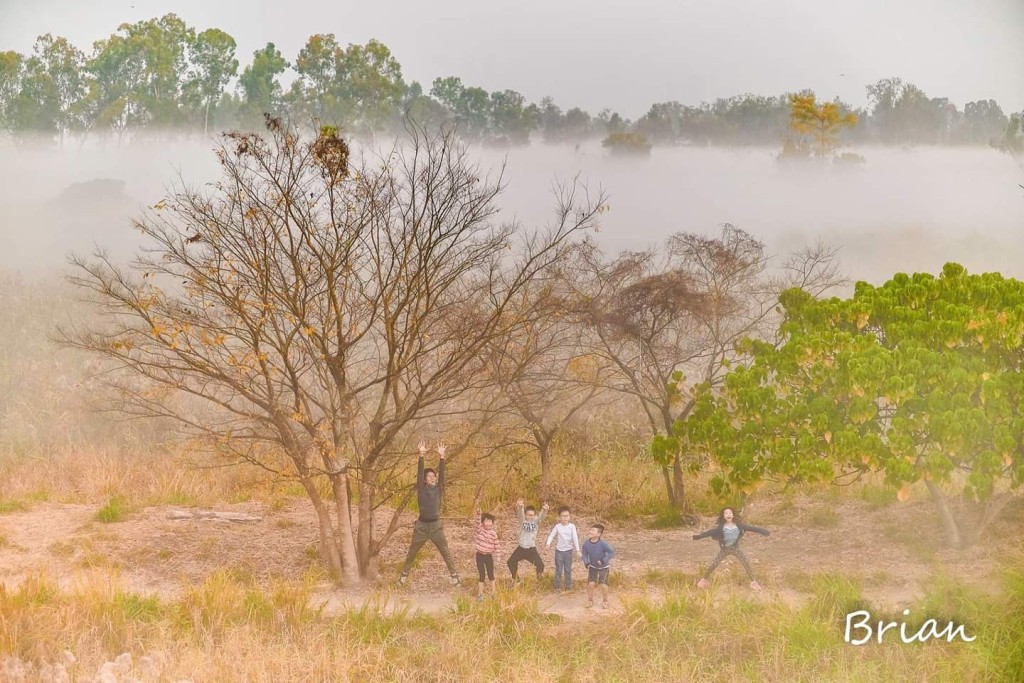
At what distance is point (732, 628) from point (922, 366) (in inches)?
132

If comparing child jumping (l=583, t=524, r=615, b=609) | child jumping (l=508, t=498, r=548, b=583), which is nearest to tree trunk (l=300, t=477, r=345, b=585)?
child jumping (l=508, t=498, r=548, b=583)

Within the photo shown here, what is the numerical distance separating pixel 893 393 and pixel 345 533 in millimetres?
6042

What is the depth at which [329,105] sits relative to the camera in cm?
1858

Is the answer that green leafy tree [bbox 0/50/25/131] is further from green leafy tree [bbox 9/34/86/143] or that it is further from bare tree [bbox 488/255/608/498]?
bare tree [bbox 488/255/608/498]

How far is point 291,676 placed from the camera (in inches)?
352

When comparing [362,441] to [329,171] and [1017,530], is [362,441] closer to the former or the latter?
[329,171]

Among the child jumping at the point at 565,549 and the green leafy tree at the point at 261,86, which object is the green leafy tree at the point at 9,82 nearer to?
the green leafy tree at the point at 261,86

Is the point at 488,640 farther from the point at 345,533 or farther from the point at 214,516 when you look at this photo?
the point at 214,516

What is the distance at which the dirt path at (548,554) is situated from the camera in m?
11.0

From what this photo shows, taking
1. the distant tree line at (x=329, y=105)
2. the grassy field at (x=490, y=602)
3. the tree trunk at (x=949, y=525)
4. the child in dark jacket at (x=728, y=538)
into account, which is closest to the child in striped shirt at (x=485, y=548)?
the grassy field at (x=490, y=602)

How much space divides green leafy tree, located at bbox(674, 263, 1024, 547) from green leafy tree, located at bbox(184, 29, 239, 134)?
12654 millimetres

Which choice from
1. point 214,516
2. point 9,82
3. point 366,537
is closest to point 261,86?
point 9,82

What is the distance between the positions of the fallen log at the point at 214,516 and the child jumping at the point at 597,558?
5.70m

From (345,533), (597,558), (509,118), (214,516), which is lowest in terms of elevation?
(214,516)
